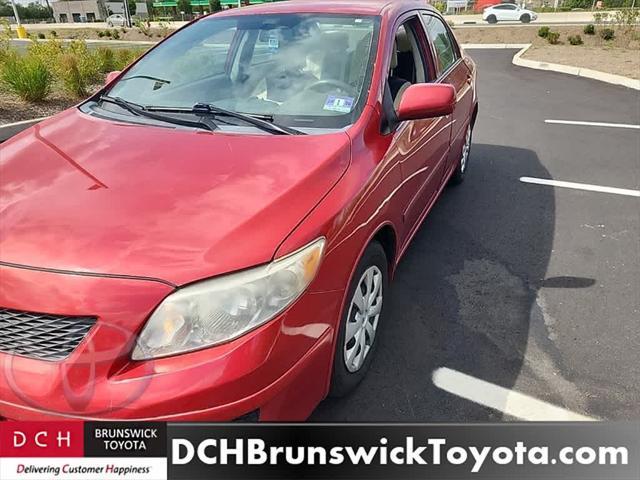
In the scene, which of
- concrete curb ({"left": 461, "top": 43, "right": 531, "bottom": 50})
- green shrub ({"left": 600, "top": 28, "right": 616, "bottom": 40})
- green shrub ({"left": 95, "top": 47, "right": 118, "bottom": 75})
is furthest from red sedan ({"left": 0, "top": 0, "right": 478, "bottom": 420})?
green shrub ({"left": 600, "top": 28, "right": 616, "bottom": 40})

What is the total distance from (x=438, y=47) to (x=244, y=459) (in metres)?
3.36

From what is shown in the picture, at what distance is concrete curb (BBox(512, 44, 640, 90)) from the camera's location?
34.1 ft

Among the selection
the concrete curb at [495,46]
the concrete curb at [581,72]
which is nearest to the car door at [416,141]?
the concrete curb at [581,72]

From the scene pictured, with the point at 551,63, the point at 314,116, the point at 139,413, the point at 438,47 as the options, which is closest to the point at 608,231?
the point at 438,47

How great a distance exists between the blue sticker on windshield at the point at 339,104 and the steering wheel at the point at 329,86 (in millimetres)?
67

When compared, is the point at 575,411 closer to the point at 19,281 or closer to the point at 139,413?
the point at 139,413

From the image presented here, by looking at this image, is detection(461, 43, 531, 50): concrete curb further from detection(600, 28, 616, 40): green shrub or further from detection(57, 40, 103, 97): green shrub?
detection(57, 40, 103, 97): green shrub

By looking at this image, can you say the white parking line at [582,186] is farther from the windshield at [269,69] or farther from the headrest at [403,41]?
the windshield at [269,69]

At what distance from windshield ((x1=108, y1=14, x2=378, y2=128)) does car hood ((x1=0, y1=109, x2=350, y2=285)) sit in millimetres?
314

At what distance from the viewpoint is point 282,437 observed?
176 centimetres

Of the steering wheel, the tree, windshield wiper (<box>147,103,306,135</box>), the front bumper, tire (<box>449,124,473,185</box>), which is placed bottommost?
tire (<box>449,124,473,185</box>)

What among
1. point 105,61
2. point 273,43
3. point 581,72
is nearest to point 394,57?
point 273,43

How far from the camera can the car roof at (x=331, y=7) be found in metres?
3.03

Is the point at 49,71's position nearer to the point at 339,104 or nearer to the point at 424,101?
the point at 339,104
